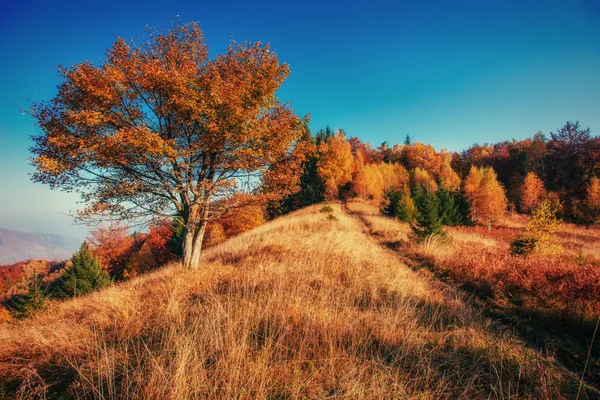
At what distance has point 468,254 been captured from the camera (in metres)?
10.3

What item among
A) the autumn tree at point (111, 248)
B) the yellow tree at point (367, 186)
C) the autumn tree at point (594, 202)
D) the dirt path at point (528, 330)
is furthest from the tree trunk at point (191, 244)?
the autumn tree at point (594, 202)

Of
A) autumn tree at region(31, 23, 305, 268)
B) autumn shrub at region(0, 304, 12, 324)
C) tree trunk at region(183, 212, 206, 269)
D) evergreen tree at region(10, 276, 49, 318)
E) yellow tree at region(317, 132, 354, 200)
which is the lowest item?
autumn shrub at region(0, 304, 12, 324)

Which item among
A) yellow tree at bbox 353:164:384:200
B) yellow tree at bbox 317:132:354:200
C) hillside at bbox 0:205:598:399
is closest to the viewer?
hillside at bbox 0:205:598:399

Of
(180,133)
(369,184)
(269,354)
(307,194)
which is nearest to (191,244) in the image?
(180,133)

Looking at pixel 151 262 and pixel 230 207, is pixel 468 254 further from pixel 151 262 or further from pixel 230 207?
pixel 151 262

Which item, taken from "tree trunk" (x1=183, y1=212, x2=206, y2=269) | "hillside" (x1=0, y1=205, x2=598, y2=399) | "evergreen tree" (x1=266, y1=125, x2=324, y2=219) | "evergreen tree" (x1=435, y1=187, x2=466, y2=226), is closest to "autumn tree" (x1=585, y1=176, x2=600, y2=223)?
"evergreen tree" (x1=435, y1=187, x2=466, y2=226)

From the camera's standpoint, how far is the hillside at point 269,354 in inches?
95.7

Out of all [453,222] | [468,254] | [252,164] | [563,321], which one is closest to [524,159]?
[453,222]

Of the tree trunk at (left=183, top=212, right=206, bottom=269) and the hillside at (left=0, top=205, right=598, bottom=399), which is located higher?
the tree trunk at (left=183, top=212, right=206, bottom=269)

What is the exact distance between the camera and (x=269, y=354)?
2807 millimetres

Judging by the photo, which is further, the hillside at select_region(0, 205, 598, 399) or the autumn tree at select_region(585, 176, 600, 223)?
the autumn tree at select_region(585, 176, 600, 223)

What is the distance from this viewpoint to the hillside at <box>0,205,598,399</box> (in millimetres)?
2432

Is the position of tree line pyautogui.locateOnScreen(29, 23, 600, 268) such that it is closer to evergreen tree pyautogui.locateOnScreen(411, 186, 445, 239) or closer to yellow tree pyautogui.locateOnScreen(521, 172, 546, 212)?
evergreen tree pyautogui.locateOnScreen(411, 186, 445, 239)

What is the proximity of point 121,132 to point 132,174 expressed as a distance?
177cm
